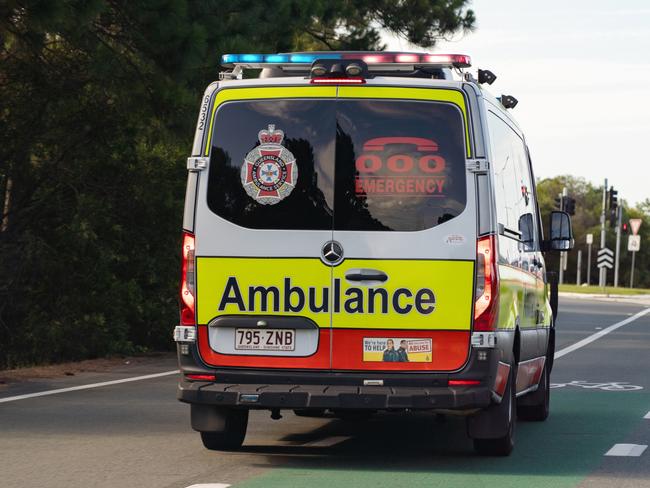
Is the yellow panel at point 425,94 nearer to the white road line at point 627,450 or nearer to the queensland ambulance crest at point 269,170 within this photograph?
the queensland ambulance crest at point 269,170

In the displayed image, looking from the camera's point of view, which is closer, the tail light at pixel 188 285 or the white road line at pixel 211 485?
the white road line at pixel 211 485

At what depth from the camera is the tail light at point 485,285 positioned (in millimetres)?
9430

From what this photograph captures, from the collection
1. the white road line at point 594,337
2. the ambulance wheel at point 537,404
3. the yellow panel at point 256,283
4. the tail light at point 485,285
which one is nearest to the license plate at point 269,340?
the yellow panel at point 256,283

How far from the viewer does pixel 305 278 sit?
31.3 ft

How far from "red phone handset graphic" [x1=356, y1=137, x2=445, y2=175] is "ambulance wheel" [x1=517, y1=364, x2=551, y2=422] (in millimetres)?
3815

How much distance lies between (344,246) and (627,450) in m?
2.85

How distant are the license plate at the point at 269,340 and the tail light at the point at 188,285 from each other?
0.40m

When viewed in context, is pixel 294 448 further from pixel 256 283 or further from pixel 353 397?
pixel 256 283

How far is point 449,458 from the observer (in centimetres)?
1025

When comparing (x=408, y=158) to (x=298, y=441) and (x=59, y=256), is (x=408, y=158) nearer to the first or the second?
(x=298, y=441)

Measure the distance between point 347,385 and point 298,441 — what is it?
1.79 meters

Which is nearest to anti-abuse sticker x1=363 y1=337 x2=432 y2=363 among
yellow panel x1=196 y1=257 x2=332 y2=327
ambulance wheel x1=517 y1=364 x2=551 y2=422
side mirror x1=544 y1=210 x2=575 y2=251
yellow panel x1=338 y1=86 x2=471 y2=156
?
yellow panel x1=196 y1=257 x2=332 y2=327

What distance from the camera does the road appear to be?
30.1ft

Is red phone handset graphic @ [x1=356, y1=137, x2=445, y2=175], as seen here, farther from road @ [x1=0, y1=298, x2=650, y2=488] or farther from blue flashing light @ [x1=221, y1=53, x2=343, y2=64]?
road @ [x1=0, y1=298, x2=650, y2=488]
